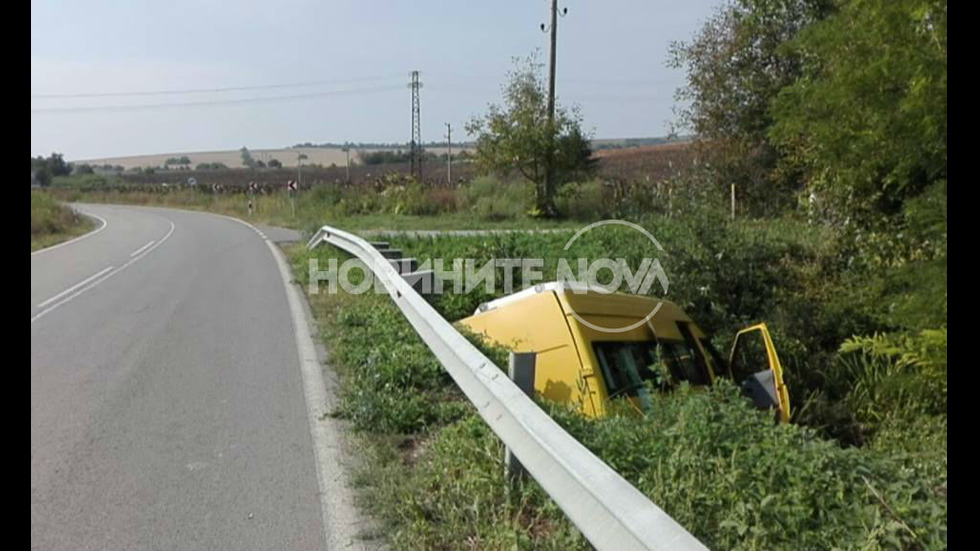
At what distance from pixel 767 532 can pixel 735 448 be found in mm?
756

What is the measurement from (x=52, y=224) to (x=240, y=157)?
101 metres

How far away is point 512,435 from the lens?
4.07m

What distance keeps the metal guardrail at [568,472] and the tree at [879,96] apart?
16.3 ft

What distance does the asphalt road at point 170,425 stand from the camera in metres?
4.60

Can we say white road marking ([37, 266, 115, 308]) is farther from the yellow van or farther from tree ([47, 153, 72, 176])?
tree ([47, 153, 72, 176])

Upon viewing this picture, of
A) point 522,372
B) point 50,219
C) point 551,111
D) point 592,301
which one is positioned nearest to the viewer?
point 522,372

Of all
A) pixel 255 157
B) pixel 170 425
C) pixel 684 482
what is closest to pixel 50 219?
pixel 170 425

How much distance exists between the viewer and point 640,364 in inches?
307

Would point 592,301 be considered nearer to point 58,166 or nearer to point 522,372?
point 522,372

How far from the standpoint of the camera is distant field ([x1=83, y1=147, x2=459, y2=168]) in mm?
109812

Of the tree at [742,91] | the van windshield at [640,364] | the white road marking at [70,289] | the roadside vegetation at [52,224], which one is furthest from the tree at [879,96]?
the roadside vegetation at [52,224]

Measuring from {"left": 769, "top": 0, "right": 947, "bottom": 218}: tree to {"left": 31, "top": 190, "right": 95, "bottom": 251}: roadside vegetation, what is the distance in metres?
24.7
